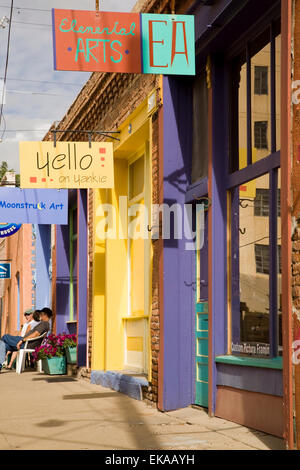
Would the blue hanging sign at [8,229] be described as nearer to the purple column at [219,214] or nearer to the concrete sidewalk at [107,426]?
the concrete sidewalk at [107,426]

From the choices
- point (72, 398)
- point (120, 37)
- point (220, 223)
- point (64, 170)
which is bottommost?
point (72, 398)

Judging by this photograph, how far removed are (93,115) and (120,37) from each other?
224 inches

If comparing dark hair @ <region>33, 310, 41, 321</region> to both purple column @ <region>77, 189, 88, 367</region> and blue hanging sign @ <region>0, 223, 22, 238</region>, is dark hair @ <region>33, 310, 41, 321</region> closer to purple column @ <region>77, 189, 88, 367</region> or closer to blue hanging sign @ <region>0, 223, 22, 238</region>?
blue hanging sign @ <region>0, 223, 22, 238</region>

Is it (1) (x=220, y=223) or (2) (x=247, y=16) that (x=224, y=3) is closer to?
(2) (x=247, y=16)

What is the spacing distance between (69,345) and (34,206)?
280 cm

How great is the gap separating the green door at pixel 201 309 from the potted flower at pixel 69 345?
19.7 ft

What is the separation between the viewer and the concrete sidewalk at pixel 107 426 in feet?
20.4

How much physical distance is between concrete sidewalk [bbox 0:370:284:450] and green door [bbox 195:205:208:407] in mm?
310

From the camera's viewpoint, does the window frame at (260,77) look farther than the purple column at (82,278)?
No

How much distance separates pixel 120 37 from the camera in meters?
7.32

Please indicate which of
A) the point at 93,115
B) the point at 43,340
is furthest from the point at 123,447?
the point at 43,340

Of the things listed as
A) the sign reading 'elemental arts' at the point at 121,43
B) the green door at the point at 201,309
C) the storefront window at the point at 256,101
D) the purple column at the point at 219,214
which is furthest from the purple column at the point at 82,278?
the sign reading 'elemental arts' at the point at 121,43

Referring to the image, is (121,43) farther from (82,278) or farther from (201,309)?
(82,278)

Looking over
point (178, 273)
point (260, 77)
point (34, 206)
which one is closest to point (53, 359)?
point (34, 206)
